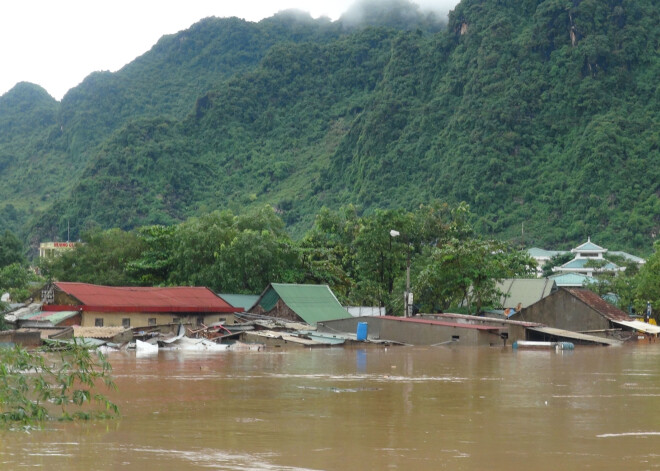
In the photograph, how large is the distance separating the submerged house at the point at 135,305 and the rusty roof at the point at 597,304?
1629cm

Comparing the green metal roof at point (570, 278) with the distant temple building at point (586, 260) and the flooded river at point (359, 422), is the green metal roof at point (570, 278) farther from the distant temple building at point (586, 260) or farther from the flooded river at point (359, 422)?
the flooded river at point (359, 422)

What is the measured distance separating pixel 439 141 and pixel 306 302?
90.8 meters

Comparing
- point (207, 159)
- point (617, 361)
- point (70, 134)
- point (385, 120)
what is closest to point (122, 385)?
point (617, 361)

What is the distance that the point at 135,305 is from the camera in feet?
122

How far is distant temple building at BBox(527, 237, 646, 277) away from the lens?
87000mm

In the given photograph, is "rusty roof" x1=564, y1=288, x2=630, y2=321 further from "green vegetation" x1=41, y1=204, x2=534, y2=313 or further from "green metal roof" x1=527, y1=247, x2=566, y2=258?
"green metal roof" x1=527, y1=247, x2=566, y2=258

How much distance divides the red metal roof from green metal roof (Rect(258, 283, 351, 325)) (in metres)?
1.70

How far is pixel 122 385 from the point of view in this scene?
18.4 metres

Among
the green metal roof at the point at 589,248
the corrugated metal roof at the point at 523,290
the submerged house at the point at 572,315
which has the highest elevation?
the green metal roof at the point at 589,248

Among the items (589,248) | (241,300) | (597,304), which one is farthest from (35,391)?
(589,248)

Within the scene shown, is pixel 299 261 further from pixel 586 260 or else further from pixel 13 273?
pixel 586 260

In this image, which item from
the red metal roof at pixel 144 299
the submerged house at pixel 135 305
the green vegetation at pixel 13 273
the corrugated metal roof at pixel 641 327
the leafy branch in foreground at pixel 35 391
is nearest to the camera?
the leafy branch in foreground at pixel 35 391

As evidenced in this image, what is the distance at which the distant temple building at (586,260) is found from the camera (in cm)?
8700

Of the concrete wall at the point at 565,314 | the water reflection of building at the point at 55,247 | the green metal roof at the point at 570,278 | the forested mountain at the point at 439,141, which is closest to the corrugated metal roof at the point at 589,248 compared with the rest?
the forested mountain at the point at 439,141
